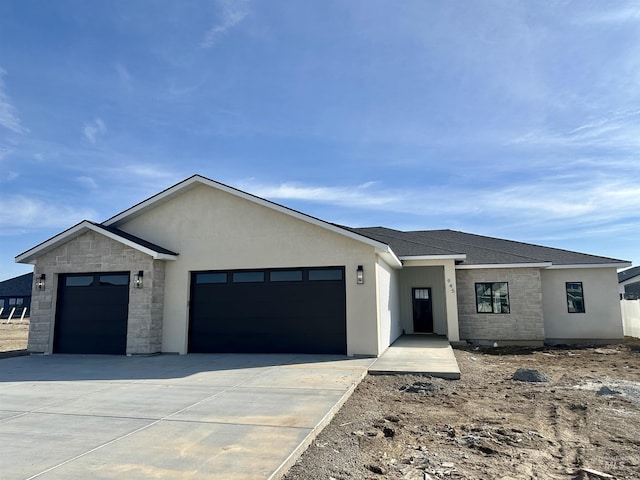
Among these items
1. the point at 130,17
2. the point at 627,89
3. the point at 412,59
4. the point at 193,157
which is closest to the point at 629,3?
the point at 627,89

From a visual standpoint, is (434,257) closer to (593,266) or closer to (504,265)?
(504,265)

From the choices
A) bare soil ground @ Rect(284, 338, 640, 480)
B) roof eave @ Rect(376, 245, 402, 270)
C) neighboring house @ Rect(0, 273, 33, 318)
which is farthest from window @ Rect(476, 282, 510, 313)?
neighboring house @ Rect(0, 273, 33, 318)

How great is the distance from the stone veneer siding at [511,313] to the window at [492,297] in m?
0.13

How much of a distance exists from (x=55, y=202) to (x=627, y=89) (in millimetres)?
19488

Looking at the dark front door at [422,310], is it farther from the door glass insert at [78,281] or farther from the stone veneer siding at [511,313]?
the door glass insert at [78,281]

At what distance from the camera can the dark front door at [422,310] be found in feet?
58.5

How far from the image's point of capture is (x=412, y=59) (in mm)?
10289

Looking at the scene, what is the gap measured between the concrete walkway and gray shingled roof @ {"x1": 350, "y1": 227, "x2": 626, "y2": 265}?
3.40 metres

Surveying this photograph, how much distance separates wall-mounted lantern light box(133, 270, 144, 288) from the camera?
11570 mm

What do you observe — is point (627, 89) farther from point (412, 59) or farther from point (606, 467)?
point (606, 467)

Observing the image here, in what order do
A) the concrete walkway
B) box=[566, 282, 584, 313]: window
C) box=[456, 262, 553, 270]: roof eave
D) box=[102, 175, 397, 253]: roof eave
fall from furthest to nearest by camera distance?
box=[566, 282, 584, 313]: window < box=[456, 262, 553, 270]: roof eave < box=[102, 175, 397, 253]: roof eave < the concrete walkway

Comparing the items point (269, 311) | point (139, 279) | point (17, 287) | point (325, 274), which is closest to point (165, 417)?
point (269, 311)

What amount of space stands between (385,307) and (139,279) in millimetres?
7416

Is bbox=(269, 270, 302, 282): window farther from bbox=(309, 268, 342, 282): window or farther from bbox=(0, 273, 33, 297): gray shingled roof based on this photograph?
bbox=(0, 273, 33, 297): gray shingled roof
